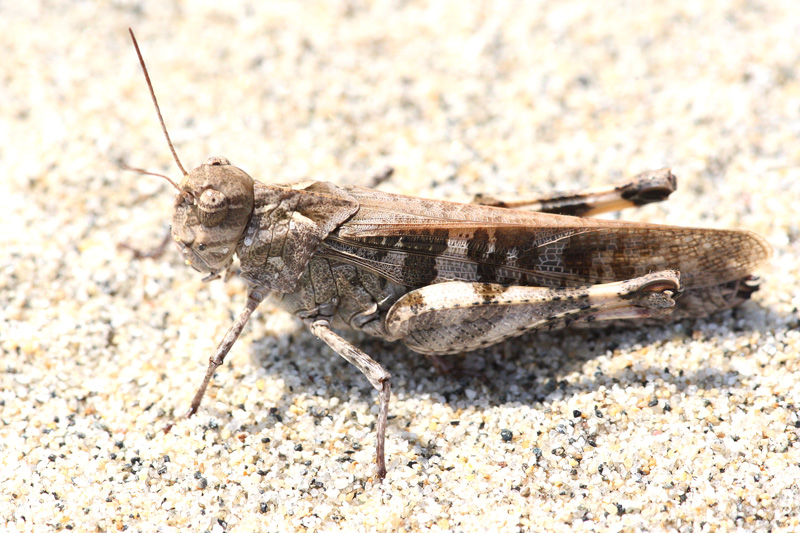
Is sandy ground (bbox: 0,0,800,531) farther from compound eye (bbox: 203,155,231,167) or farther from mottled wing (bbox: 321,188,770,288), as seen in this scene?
compound eye (bbox: 203,155,231,167)

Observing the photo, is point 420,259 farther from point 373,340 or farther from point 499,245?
point 373,340

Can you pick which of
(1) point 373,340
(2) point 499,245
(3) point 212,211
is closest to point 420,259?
(2) point 499,245

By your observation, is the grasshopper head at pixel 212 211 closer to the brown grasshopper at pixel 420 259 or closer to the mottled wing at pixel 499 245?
the brown grasshopper at pixel 420 259

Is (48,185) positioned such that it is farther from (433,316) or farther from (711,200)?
(711,200)

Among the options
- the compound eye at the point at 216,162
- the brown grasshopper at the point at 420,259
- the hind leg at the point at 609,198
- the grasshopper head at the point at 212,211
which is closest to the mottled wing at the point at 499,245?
the brown grasshopper at the point at 420,259

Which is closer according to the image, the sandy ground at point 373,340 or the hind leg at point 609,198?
the sandy ground at point 373,340

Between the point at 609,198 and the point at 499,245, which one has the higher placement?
the point at 609,198
